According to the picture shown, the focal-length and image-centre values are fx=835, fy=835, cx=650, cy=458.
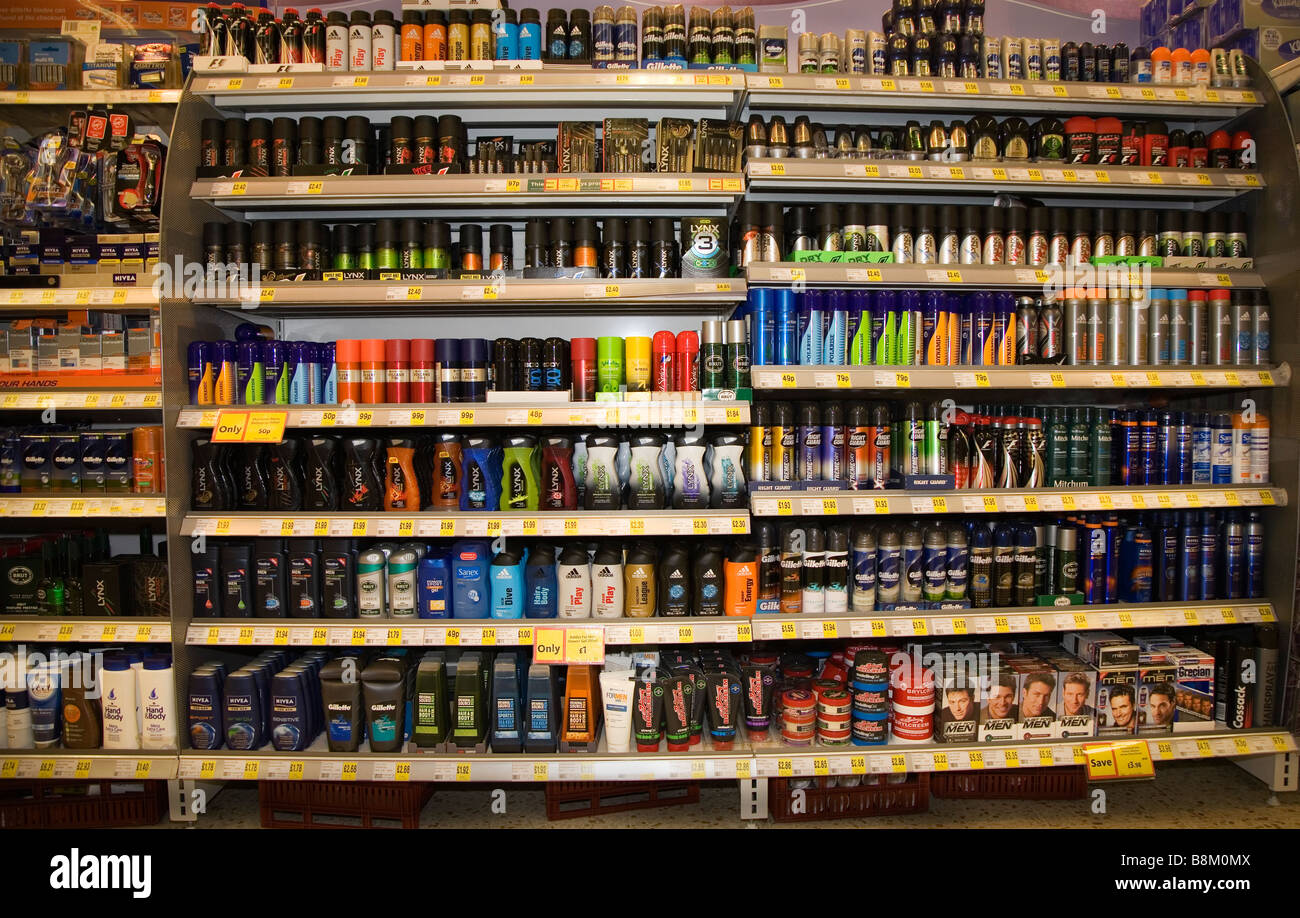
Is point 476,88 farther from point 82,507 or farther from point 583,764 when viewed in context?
point 583,764

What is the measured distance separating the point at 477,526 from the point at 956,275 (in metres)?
2.13

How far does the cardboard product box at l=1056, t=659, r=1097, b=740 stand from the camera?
332 cm

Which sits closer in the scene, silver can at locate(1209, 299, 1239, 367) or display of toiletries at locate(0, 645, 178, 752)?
display of toiletries at locate(0, 645, 178, 752)

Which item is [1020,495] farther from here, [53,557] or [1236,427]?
[53,557]

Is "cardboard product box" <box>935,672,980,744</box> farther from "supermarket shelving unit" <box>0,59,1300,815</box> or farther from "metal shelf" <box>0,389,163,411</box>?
"metal shelf" <box>0,389,163,411</box>

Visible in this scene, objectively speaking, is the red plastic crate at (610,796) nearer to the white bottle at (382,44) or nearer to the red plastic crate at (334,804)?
the red plastic crate at (334,804)

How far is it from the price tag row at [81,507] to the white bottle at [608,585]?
1666mm

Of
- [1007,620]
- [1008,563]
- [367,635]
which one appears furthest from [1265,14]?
[367,635]

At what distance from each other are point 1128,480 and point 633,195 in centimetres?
233

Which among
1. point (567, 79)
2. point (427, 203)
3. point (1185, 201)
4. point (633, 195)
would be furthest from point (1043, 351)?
point (427, 203)

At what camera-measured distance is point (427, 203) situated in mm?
3395

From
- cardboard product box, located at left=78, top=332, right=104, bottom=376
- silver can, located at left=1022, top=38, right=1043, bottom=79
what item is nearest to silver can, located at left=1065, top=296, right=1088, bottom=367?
silver can, located at left=1022, top=38, right=1043, bottom=79

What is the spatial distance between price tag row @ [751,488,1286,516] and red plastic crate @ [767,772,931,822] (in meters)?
1.06

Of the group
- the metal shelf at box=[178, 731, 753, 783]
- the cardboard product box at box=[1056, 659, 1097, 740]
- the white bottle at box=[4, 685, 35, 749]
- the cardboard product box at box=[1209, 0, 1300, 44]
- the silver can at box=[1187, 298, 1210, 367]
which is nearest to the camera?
the metal shelf at box=[178, 731, 753, 783]
